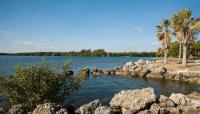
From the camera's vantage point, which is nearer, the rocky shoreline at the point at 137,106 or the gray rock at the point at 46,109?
the gray rock at the point at 46,109

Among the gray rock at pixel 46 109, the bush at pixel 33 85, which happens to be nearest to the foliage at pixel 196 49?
the bush at pixel 33 85

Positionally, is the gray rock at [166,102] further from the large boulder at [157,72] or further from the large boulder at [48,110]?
the large boulder at [157,72]

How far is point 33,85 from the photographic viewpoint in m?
25.0

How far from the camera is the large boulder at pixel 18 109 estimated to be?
2320 cm

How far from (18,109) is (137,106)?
1083cm

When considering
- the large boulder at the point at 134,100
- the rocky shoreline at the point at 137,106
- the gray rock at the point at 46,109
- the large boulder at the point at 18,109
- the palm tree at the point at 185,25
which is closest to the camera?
the gray rock at the point at 46,109

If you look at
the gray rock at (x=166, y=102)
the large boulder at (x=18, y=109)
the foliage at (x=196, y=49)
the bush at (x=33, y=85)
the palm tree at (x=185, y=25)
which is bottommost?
the gray rock at (x=166, y=102)

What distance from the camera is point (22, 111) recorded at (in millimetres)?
23859

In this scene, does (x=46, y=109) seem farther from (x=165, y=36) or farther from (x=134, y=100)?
(x=165, y=36)

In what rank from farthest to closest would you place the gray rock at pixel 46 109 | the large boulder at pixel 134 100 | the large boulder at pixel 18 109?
the large boulder at pixel 134 100 < the large boulder at pixel 18 109 < the gray rock at pixel 46 109

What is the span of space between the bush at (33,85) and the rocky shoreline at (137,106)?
58.7 inches

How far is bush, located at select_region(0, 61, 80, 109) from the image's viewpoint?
81.4 ft

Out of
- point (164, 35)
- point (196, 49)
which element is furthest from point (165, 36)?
point (196, 49)

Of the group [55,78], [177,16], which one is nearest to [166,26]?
[177,16]
